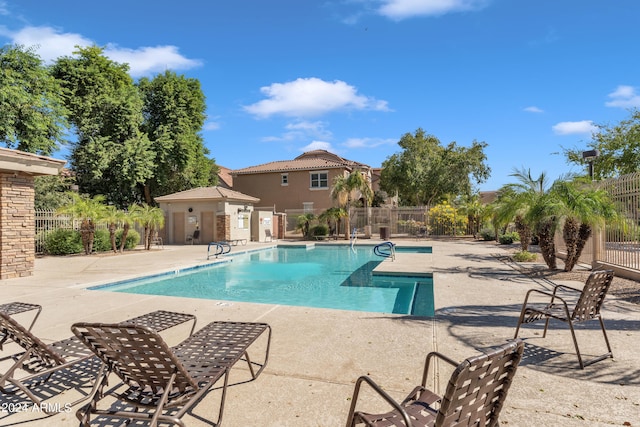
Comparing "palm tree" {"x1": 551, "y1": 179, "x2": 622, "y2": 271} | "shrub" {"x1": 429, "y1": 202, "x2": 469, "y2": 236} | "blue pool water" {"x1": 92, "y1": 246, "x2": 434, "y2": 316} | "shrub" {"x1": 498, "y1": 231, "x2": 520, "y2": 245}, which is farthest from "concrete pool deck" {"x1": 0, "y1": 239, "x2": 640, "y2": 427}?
"shrub" {"x1": 429, "y1": 202, "x2": 469, "y2": 236}

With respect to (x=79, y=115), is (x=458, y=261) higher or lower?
lower

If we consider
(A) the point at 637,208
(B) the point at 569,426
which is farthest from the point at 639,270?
(B) the point at 569,426

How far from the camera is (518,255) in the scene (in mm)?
12875

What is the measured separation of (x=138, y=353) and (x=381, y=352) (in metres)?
2.72

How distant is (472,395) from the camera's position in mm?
1861

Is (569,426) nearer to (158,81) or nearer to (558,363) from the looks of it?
(558,363)

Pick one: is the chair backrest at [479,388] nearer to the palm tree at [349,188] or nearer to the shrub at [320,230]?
the palm tree at [349,188]

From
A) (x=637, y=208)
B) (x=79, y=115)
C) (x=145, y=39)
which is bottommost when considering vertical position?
(x=637, y=208)

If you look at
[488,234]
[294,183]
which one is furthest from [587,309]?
[294,183]

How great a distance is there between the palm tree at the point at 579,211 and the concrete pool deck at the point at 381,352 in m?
2.31

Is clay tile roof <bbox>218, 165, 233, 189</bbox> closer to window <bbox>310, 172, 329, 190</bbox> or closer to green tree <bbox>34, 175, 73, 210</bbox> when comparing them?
window <bbox>310, 172, 329, 190</bbox>

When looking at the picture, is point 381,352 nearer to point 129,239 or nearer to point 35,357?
point 35,357

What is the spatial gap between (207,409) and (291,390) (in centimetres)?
73

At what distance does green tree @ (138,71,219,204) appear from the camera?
1185 inches
